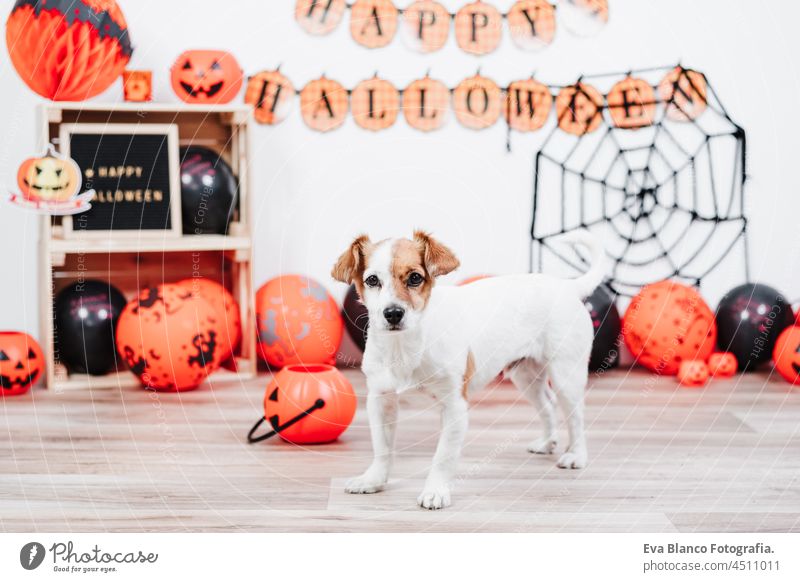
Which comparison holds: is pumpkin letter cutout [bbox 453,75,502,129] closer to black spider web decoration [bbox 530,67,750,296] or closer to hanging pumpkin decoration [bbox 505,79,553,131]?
hanging pumpkin decoration [bbox 505,79,553,131]

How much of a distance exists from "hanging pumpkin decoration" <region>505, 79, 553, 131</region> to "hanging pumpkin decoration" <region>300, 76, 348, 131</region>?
1.06 m

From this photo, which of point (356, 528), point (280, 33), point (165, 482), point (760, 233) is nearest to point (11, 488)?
point (165, 482)

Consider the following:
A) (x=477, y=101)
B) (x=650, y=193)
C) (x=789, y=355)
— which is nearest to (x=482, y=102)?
(x=477, y=101)

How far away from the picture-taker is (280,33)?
18.7ft

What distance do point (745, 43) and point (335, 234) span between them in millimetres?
2960

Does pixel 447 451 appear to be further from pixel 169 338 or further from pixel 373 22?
pixel 373 22

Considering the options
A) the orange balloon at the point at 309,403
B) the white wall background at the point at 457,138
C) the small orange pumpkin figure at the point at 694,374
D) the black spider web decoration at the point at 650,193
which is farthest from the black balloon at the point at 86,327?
the small orange pumpkin figure at the point at 694,374

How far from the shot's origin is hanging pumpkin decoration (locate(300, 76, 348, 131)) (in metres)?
5.70

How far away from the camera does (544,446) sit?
3.76 meters

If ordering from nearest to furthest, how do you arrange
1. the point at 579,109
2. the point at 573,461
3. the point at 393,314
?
1. the point at 393,314
2. the point at 573,461
3. the point at 579,109

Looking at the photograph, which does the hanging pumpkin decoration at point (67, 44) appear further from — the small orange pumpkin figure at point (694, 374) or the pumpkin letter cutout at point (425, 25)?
the small orange pumpkin figure at point (694, 374)

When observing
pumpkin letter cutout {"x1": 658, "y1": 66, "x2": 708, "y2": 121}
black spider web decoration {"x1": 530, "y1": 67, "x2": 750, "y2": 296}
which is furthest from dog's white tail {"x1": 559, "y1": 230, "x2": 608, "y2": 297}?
pumpkin letter cutout {"x1": 658, "y1": 66, "x2": 708, "y2": 121}

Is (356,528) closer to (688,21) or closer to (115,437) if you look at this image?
(115,437)

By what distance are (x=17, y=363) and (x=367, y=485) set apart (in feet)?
7.67
